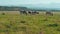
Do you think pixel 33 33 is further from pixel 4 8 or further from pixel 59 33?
pixel 4 8

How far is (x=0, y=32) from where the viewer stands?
47.3 ft

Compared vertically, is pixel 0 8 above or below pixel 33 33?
below

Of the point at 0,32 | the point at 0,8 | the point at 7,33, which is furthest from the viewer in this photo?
the point at 0,8

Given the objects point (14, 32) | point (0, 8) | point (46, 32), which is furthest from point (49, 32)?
point (0, 8)

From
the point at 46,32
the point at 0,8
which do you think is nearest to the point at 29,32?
the point at 46,32

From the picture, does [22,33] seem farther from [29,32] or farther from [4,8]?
[4,8]

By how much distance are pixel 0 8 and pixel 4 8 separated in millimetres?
2262

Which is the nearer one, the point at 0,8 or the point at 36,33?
the point at 36,33

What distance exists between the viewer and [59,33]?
14469 millimetres

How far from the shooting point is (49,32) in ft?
47.0

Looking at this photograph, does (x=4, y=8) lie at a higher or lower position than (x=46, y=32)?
lower

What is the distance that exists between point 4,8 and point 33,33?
67.7 metres

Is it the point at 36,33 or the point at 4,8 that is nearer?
the point at 36,33

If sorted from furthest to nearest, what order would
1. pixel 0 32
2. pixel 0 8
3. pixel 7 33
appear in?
pixel 0 8 → pixel 0 32 → pixel 7 33
